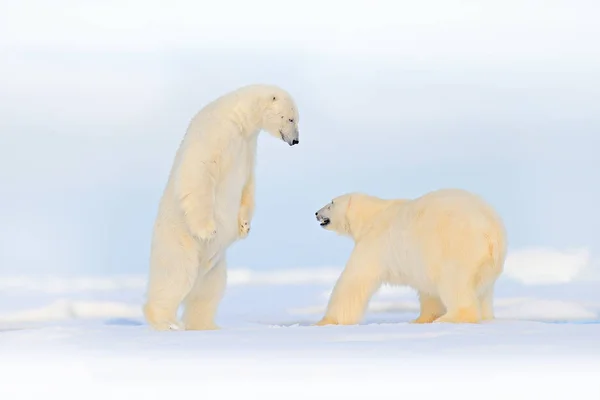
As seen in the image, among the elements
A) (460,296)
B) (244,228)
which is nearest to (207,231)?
(244,228)

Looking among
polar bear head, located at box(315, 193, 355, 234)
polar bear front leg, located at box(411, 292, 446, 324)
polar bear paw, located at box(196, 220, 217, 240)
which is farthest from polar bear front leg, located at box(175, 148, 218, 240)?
polar bear front leg, located at box(411, 292, 446, 324)

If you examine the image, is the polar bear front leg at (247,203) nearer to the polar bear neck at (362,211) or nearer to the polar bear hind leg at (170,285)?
the polar bear hind leg at (170,285)

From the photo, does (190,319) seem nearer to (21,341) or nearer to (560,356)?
(21,341)

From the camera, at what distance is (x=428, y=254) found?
23.5 feet

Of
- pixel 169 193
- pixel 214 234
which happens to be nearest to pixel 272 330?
pixel 214 234

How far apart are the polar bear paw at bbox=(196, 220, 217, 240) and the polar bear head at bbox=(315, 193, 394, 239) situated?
66.5 inches

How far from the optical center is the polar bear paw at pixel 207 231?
6.76 meters

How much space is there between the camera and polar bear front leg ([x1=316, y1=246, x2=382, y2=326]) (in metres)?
7.63

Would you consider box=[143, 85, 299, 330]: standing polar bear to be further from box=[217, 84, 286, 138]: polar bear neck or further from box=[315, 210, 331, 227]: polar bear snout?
box=[315, 210, 331, 227]: polar bear snout

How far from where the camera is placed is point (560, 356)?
4.61m

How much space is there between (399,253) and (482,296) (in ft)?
2.30

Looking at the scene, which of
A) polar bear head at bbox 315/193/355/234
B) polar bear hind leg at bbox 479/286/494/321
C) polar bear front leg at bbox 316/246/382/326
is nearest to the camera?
polar bear hind leg at bbox 479/286/494/321

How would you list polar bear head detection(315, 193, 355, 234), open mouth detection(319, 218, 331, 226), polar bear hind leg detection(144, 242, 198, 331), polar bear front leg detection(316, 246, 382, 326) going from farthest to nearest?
open mouth detection(319, 218, 331, 226)
polar bear head detection(315, 193, 355, 234)
polar bear front leg detection(316, 246, 382, 326)
polar bear hind leg detection(144, 242, 198, 331)

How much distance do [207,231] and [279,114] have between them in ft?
3.52
